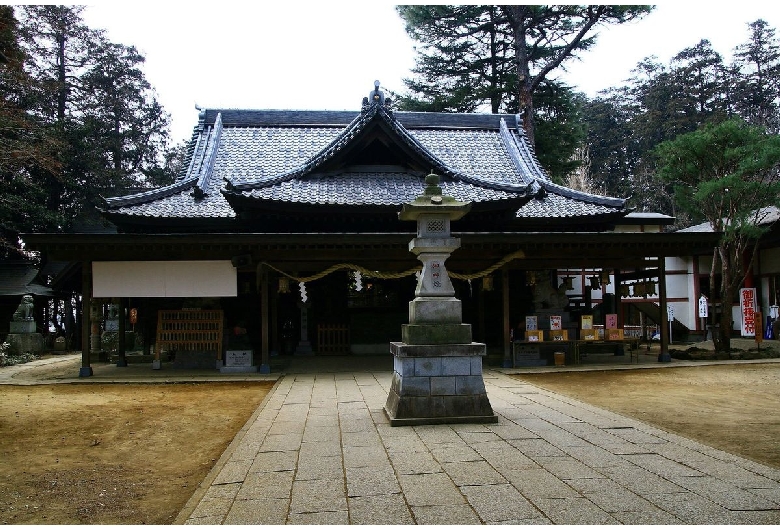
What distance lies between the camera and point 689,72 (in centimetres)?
3922

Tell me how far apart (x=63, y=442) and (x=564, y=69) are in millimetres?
24003

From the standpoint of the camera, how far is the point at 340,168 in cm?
1717

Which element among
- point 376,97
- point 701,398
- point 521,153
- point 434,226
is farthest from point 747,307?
point 434,226

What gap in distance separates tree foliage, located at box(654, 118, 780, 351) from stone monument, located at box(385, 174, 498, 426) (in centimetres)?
1076

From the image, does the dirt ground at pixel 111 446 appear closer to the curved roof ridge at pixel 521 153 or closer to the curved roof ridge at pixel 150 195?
the curved roof ridge at pixel 150 195

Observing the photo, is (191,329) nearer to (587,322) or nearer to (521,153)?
(587,322)

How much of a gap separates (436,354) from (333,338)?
1074 cm

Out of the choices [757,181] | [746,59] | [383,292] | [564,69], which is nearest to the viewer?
[757,181]

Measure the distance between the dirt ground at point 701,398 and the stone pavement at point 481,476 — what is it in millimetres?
666

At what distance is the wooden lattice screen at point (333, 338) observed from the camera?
17656mm

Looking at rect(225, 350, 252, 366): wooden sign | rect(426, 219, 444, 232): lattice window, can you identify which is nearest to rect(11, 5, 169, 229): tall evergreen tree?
rect(225, 350, 252, 366): wooden sign

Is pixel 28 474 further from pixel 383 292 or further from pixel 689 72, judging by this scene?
pixel 689 72

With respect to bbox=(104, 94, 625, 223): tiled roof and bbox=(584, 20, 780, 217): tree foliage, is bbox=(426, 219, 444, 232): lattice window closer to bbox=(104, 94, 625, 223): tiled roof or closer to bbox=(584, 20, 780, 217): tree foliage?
bbox=(104, 94, 625, 223): tiled roof

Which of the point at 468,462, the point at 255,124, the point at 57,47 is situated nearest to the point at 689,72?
the point at 255,124
